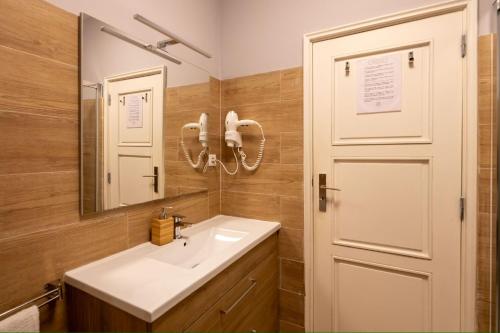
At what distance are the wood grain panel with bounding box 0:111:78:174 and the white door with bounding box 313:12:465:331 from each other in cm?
123

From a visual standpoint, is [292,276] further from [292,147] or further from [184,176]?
[184,176]

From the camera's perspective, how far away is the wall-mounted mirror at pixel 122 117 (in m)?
1.04

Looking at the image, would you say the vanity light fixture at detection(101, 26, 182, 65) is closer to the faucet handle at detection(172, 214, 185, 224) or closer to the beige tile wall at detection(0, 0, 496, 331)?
the beige tile wall at detection(0, 0, 496, 331)

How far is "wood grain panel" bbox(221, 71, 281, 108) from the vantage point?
5.41 ft

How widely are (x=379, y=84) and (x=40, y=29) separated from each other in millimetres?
1510

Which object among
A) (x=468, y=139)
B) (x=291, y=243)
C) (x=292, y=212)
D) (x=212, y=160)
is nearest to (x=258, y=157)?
(x=212, y=160)

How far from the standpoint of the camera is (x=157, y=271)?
1.01 metres

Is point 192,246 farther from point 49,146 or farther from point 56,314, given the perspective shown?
point 49,146

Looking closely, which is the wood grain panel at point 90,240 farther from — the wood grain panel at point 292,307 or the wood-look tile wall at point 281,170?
the wood grain panel at point 292,307

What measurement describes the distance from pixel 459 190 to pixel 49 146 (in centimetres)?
177

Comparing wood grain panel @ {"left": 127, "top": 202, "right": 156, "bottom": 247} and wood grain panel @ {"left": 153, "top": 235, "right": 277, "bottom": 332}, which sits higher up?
wood grain panel @ {"left": 127, "top": 202, "right": 156, "bottom": 247}

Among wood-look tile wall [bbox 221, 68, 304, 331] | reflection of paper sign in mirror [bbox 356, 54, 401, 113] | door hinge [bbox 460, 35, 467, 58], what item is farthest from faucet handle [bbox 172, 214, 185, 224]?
door hinge [bbox 460, 35, 467, 58]

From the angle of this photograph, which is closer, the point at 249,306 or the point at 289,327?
the point at 249,306

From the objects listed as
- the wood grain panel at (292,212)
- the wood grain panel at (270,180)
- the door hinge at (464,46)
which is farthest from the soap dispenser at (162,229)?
the door hinge at (464,46)
